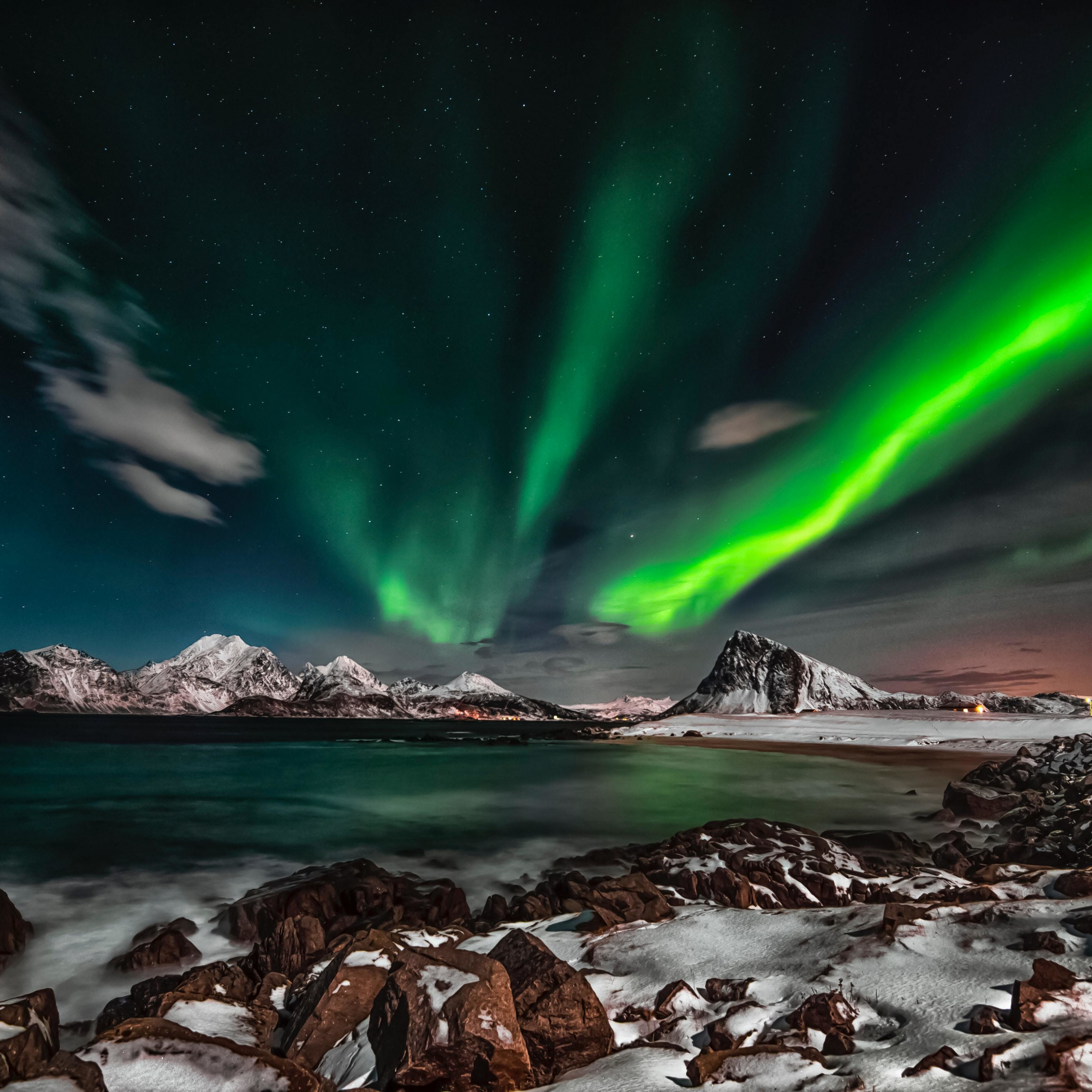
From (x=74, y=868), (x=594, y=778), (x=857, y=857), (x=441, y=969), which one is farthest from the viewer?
(x=594, y=778)

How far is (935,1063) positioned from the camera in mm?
3932

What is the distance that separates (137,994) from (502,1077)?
651 centimetres

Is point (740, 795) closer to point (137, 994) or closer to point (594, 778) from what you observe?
point (594, 778)

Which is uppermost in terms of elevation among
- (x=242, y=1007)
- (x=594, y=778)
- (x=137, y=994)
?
(x=242, y=1007)

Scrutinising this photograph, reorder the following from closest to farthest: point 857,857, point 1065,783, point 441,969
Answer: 1. point 441,969
2. point 857,857
3. point 1065,783

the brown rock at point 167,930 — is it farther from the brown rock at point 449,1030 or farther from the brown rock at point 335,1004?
the brown rock at point 449,1030

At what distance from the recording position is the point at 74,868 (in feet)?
56.9

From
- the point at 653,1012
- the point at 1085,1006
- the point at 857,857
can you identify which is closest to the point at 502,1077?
the point at 653,1012

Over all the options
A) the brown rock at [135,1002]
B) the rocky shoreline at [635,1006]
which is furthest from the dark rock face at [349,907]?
the brown rock at [135,1002]

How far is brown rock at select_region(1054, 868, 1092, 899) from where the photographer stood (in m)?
6.57

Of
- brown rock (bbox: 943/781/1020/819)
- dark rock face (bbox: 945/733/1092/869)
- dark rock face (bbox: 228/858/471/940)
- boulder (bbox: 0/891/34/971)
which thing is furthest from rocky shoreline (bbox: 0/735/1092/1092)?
brown rock (bbox: 943/781/1020/819)

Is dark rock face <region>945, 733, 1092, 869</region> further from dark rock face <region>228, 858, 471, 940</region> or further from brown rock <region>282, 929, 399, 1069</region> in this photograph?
dark rock face <region>228, 858, 471, 940</region>

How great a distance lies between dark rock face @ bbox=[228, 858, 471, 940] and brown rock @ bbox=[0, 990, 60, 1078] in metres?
5.01

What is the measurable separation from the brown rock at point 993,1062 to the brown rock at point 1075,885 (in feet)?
12.6
